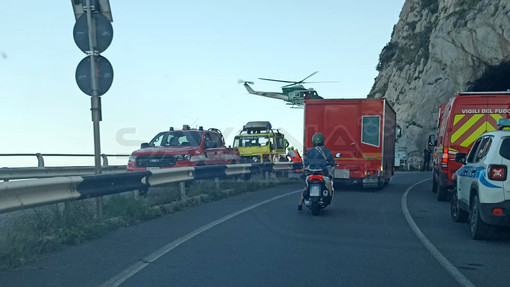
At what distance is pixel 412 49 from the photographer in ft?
200

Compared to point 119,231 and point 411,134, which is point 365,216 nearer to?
point 119,231

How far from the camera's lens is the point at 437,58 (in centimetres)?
4919

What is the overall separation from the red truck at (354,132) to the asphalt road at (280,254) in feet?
23.1

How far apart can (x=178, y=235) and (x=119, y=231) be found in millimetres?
1178

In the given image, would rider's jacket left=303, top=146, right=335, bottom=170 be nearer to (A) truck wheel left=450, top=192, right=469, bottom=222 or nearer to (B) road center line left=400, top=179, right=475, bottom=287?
(B) road center line left=400, top=179, right=475, bottom=287

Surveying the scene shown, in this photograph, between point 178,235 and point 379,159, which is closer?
point 178,235

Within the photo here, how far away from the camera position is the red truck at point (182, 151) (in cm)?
1678

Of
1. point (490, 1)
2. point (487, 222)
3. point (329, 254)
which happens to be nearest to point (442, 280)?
point (329, 254)

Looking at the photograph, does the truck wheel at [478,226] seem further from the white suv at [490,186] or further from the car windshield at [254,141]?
the car windshield at [254,141]

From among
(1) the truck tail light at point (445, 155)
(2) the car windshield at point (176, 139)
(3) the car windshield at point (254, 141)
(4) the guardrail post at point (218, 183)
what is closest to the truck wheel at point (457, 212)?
(1) the truck tail light at point (445, 155)

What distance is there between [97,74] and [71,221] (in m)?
2.55

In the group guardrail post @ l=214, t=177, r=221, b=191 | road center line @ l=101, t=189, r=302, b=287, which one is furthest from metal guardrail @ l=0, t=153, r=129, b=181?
road center line @ l=101, t=189, r=302, b=287

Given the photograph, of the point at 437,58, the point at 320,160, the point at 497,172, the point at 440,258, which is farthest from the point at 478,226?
the point at 437,58

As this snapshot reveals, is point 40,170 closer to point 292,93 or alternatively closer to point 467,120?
point 467,120
